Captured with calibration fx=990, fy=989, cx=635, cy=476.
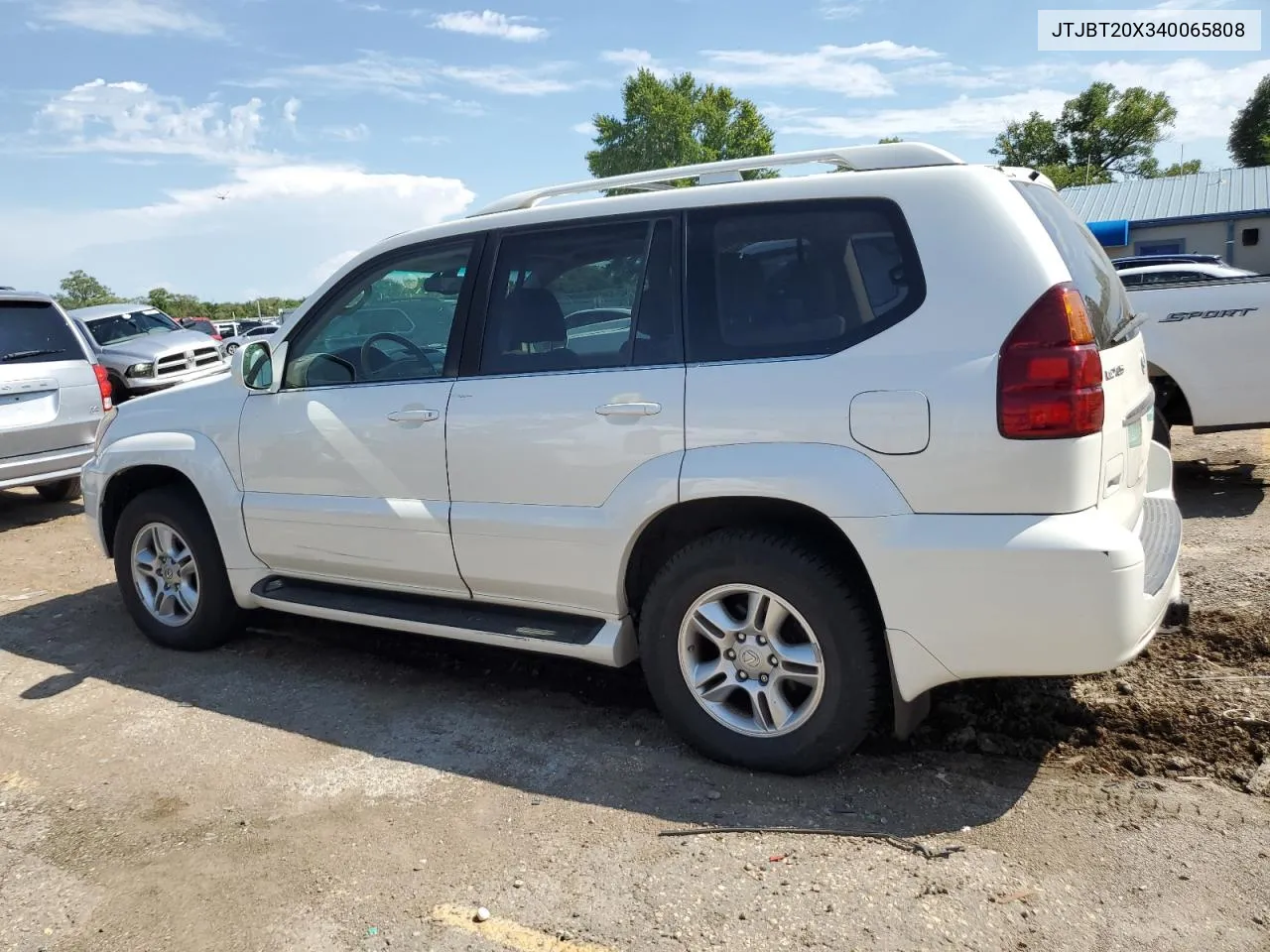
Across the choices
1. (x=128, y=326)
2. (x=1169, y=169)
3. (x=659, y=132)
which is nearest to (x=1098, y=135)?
(x=1169, y=169)

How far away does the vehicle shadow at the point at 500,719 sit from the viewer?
10.6 feet

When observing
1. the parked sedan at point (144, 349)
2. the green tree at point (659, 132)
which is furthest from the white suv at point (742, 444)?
the green tree at point (659, 132)

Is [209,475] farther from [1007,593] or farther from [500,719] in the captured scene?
→ [1007,593]

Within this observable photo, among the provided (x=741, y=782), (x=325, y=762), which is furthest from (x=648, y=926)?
(x=325, y=762)

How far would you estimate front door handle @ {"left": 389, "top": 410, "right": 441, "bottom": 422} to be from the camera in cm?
389

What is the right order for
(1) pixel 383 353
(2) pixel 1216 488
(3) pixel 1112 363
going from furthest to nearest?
(2) pixel 1216 488 → (1) pixel 383 353 → (3) pixel 1112 363

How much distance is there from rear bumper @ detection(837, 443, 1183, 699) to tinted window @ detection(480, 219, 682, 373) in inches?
41.0

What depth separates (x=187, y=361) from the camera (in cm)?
1442

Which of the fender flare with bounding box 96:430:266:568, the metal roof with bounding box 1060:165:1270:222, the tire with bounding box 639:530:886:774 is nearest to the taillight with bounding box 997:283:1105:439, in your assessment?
the tire with bounding box 639:530:886:774

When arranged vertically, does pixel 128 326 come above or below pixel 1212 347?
above

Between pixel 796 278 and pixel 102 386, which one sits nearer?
pixel 796 278

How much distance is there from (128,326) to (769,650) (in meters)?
14.7

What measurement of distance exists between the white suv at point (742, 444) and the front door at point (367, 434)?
0.01 meters

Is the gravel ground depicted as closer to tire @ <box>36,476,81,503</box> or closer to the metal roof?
tire @ <box>36,476,81,503</box>
